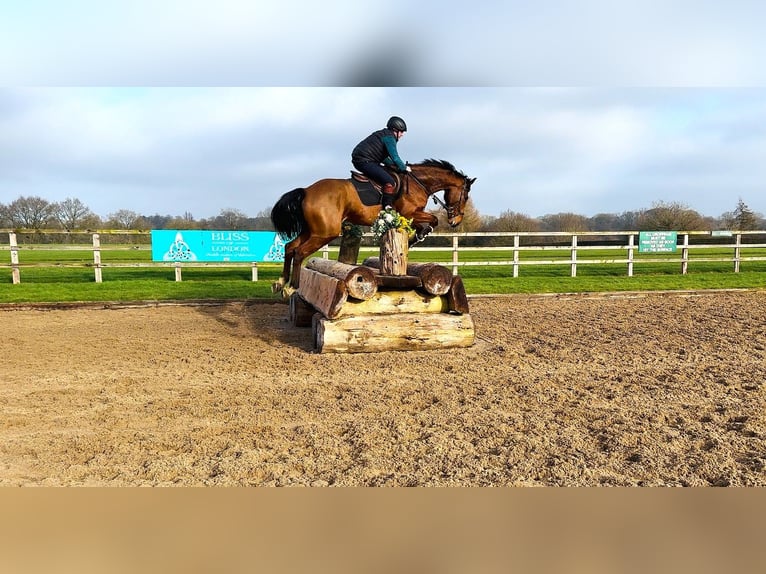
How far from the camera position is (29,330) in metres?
6.68

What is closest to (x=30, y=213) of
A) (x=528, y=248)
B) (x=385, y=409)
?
(x=528, y=248)

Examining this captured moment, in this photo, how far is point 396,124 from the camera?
19.3ft

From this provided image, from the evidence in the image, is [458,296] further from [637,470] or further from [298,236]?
[637,470]

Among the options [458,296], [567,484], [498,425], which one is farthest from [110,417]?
[458,296]

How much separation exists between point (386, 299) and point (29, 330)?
5.01 metres

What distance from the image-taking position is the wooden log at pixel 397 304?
535cm

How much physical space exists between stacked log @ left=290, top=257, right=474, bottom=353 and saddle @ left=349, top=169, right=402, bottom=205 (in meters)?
1.03

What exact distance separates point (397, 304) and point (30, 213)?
35709 millimetres

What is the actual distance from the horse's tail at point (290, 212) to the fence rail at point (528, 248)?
234cm

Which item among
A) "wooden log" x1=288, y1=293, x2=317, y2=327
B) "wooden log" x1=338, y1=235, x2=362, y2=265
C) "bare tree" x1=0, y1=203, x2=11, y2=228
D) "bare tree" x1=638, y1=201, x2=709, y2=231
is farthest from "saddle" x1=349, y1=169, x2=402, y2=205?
"bare tree" x1=0, y1=203, x2=11, y2=228

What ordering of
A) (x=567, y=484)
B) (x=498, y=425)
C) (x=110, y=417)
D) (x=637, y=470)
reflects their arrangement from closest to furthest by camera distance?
(x=567, y=484), (x=637, y=470), (x=498, y=425), (x=110, y=417)

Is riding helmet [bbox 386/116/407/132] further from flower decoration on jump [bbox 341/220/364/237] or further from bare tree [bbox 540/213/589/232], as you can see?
bare tree [bbox 540/213/589/232]

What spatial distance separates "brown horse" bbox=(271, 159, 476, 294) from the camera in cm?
609

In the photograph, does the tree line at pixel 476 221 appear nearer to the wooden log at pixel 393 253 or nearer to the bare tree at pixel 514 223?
the bare tree at pixel 514 223
